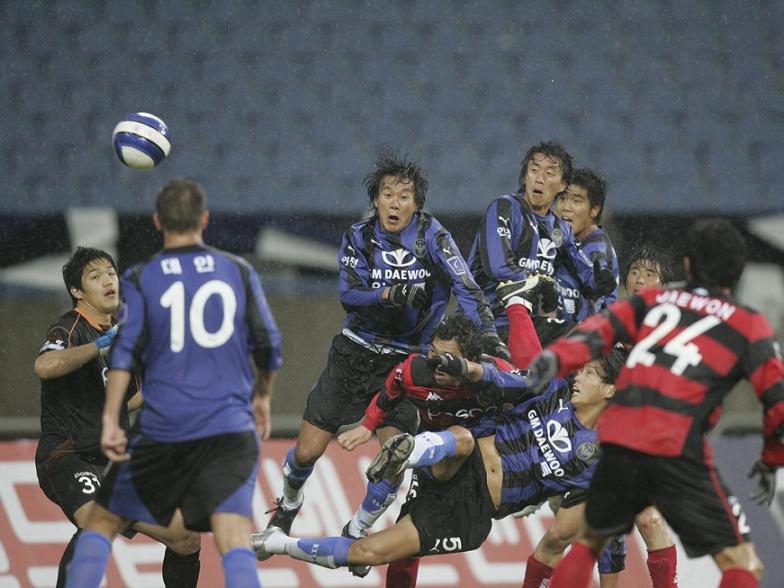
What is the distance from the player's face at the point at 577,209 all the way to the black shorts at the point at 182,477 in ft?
10.2

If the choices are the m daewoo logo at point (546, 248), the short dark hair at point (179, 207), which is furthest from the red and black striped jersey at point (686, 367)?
the m daewoo logo at point (546, 248)

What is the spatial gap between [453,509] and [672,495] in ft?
5.20

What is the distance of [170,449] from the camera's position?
4.85 meters

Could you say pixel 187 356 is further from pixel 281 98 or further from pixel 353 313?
pixel 281 98

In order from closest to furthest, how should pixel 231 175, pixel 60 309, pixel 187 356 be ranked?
pixel 187 356
pixel 60 309
pixel 231 175

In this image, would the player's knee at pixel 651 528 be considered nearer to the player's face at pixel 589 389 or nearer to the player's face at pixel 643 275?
the player's face at pixel 589 389

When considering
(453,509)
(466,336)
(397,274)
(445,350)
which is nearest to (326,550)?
(453,509)

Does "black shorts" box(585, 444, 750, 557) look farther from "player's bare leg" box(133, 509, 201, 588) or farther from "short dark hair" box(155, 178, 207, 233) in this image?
"player's bare leg" box(133, 509, 201, 588)

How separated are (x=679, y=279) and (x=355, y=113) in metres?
3.43

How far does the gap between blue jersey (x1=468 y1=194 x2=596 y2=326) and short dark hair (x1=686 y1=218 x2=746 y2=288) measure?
1.68 m

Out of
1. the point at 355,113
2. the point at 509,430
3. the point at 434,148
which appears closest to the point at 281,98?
the point at 355,113

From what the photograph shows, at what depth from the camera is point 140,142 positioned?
6.41 m

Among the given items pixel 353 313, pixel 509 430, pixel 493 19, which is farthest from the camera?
pixel 493 19

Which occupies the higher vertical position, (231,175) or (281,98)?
(281,98)
